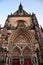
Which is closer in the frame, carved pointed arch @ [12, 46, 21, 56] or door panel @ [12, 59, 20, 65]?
door panel @ [12, 59, 20, 65]

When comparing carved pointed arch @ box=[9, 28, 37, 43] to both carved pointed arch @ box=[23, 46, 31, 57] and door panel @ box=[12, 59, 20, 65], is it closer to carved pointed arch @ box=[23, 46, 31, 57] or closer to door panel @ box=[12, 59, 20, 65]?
carved pointed arch @ box=[23, 46, 31, 57]

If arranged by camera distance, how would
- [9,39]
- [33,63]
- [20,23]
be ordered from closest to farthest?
[33,63] → [9,39] → [20,23]

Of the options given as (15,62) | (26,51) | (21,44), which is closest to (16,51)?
(21,44)

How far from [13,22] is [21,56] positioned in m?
5.06

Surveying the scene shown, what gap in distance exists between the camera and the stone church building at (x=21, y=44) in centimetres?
1500

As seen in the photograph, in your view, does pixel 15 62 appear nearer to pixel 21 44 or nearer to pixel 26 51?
pixel 26 51

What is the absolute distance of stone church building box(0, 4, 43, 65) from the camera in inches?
590

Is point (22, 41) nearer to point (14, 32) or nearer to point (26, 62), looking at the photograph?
point (14, 32)

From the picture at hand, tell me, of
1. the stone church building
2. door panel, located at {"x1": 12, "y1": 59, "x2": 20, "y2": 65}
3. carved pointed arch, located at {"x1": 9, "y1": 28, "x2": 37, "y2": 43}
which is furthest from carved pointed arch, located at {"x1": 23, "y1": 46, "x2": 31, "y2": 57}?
door panel, located at {"x1": 12, "y1": 59, "x2": 20, "y2": 65}

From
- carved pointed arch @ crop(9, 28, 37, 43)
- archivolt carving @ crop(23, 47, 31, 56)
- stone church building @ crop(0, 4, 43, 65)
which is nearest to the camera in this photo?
stone church building @ crop(0, 4, 43, 65)

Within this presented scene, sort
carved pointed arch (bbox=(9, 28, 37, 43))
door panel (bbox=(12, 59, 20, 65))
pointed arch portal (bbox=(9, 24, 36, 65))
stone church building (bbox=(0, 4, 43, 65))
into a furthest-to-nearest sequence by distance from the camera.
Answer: carved pointed arch (bbox=(9, 28, 37, 43)) < pointed arch portal (bbox=(9, 24, 36, 65)) < door panel (bbox=(12, 59, 20, 65)) < stone church building (bbox=(0, 4, 43, 65))

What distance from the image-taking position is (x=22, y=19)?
18625mm

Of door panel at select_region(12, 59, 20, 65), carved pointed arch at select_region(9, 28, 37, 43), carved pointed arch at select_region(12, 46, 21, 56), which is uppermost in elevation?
carved pointed arch at select_region(9, 28, 37, 43)

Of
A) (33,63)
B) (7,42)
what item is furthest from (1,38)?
(33,63)
